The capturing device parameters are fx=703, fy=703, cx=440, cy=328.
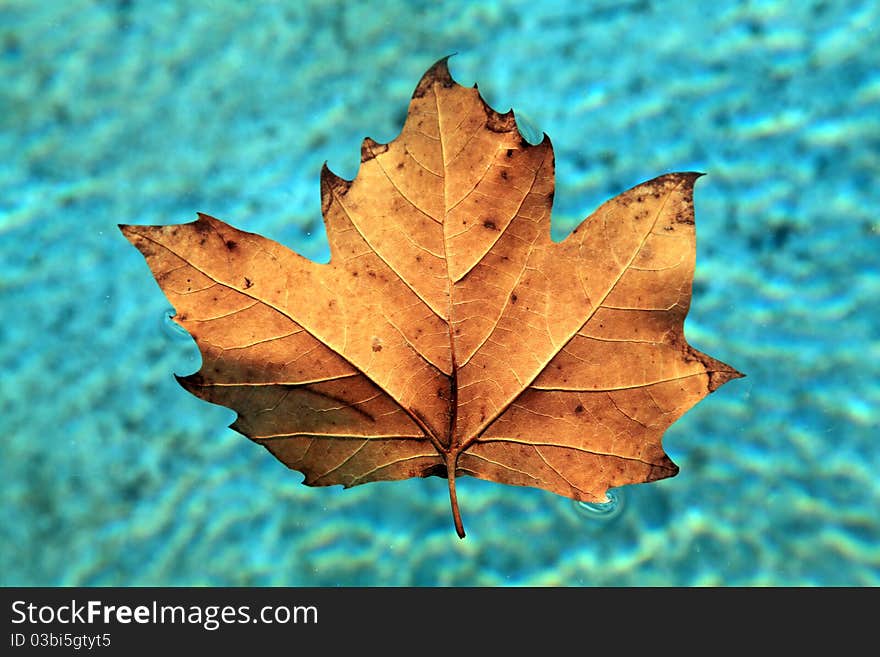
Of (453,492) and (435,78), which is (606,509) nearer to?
(453,492)

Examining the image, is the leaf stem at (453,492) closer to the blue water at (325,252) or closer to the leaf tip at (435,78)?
the blue water at (325,252)

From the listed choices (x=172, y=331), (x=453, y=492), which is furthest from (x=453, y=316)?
(x=172, y=331)

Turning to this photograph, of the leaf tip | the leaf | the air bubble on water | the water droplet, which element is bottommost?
the water droplet

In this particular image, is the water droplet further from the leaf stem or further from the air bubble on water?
the air bubble on water

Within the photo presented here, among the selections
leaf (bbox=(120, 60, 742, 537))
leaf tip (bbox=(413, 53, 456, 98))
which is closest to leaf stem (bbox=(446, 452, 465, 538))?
leaf (bbox=(120, 60, 742, 537))

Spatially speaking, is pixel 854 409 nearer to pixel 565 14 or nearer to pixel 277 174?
pixel 565 14
